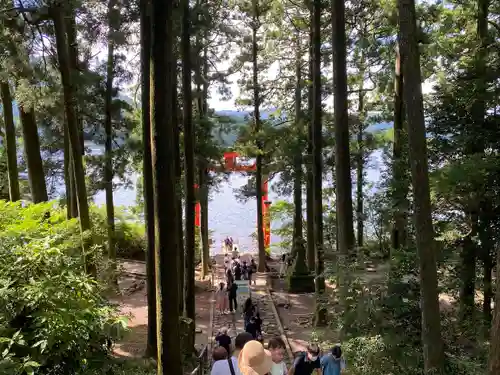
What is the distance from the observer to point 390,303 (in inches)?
303

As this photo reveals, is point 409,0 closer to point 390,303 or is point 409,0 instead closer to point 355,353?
point 390,303

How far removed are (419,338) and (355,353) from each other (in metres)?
1.06

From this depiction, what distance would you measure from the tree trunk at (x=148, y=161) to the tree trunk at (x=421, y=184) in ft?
13.7

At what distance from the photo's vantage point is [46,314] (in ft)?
15.5

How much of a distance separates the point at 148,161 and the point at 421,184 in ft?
15.0

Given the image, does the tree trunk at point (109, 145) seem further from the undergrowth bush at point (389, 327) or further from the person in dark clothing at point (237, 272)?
the undergrowth bush at point (389, 327)

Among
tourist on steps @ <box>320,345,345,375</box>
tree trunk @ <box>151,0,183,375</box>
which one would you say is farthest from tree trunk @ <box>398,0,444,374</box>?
tree trunk @ <box>151,0,183,375</box>

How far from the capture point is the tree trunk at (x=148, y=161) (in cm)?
815

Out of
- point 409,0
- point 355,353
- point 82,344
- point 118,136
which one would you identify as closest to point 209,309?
point 118,136

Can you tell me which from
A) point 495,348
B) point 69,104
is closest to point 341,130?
point 69,104

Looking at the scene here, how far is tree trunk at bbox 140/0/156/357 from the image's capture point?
8.15 metres

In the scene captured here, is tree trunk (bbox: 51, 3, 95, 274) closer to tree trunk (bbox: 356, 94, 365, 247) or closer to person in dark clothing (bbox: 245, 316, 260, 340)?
person in dark clothing (bbox: 245, 316, 260, 340)

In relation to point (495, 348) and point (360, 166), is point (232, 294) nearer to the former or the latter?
point (360, 166)

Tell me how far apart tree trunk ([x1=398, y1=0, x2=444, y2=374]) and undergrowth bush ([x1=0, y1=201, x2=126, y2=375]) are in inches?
159
